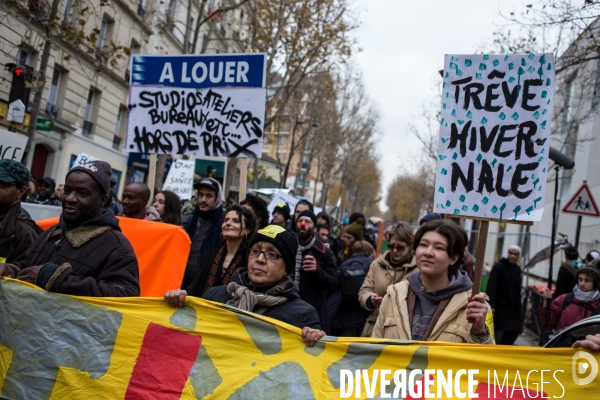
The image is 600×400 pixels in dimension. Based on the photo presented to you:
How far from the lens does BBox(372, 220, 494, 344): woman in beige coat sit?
10.4 feet

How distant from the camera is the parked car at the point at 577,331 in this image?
2.69 m

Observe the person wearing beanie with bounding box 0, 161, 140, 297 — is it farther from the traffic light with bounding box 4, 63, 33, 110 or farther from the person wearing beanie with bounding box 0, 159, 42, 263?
the traffic light with bounding box 4, 63, 33, 110

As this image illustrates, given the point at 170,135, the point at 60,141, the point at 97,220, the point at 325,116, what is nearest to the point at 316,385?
the point at 97,220

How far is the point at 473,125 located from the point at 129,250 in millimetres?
2245

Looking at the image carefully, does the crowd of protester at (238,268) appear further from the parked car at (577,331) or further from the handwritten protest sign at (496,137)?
the handwritten protest sign at (496,137)

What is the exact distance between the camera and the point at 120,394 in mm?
2953

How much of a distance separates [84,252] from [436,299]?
1.90 metres

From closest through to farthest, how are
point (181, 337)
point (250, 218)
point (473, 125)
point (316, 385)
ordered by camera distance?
point (316, 385)
point (181, 337)
point (473, 125)
point (250, 218)

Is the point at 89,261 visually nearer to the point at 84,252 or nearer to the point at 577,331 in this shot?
the point at 84,252

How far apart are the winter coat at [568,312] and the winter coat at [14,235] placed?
5378mm

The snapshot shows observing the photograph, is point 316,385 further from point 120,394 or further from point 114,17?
point 114,17

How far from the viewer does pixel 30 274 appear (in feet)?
10.1

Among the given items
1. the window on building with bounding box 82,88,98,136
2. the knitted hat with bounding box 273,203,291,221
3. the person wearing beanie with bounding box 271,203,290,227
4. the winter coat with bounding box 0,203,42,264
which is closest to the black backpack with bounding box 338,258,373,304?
the person wearing beanie with bounding box 271,203,290,227

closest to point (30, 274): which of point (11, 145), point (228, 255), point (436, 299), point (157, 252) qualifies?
point (228, 255)
